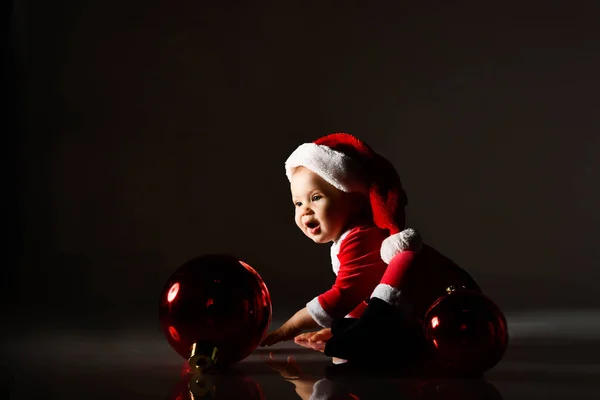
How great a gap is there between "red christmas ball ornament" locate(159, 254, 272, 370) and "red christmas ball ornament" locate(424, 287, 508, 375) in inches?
14.1

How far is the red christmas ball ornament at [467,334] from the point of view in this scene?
4.97 ft

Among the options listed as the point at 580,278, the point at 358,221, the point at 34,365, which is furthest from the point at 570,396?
the point at 580,278

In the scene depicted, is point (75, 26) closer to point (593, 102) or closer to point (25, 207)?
point (25, 207)

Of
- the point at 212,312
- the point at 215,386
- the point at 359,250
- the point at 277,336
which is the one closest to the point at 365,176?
the point at 359,250

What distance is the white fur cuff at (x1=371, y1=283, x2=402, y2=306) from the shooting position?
5.54 ft

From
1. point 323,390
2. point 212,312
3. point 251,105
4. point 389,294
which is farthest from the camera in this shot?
point 251,105

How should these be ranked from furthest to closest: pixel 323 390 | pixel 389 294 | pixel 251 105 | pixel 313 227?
pixel 251 105 < pixel 313 227 < pixel 389 294 < pixel 323 390

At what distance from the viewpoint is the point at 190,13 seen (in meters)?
3.75

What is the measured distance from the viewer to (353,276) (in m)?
1.84

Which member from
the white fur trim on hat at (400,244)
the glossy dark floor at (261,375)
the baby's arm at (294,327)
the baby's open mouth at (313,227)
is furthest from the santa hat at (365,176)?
the glossy dark floor at (261,375)

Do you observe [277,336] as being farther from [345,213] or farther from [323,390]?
[323,390]

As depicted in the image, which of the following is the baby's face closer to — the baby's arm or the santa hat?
the santa hat

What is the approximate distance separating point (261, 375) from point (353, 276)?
1.19 feet

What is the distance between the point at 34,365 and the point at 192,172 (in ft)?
6.32
